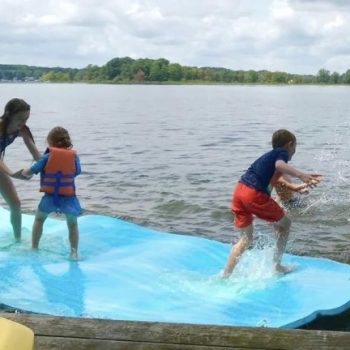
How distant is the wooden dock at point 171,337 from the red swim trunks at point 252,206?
354 centimetres

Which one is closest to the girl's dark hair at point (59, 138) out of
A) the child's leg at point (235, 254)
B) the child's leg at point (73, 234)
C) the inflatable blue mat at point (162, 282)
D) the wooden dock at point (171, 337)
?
the child's leg at point (73, 234)


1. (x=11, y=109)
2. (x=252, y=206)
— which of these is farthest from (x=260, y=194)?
(x=11, y=109)

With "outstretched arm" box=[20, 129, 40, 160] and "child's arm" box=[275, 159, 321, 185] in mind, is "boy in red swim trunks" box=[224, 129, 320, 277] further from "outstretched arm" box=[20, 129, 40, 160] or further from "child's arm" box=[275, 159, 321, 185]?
"outstretched arm" box=[20, 129, 40, 160]

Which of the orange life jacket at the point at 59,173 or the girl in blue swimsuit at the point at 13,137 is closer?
the orange life jacket at the point at 59,173

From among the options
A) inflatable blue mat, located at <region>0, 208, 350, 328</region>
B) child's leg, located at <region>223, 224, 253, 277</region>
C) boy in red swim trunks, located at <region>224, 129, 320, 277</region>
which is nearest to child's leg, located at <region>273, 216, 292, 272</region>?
boy in red swim trunks, located at <region>224, 129, 320, 277</region>

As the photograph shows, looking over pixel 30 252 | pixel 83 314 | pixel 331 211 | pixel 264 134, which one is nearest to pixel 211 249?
pixel 30 252

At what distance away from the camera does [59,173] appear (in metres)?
6.85

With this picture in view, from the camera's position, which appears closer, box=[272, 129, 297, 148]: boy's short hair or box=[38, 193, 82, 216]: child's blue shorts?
box=[272, 129, 297, 148]: boy's short hair

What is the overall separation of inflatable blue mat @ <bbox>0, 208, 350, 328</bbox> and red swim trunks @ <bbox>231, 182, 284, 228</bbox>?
0.51 metres

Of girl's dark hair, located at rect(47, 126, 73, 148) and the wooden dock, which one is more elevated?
girl's dark hair, located at rect(47, 126, 73, 148)

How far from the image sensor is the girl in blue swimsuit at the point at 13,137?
703cm

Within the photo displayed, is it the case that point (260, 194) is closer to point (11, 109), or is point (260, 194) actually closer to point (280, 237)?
point (280, 237)

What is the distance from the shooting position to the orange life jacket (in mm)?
6801

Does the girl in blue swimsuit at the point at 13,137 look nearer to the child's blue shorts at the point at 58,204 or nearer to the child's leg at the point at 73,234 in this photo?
the child's blue shorts at the point at 58,204
